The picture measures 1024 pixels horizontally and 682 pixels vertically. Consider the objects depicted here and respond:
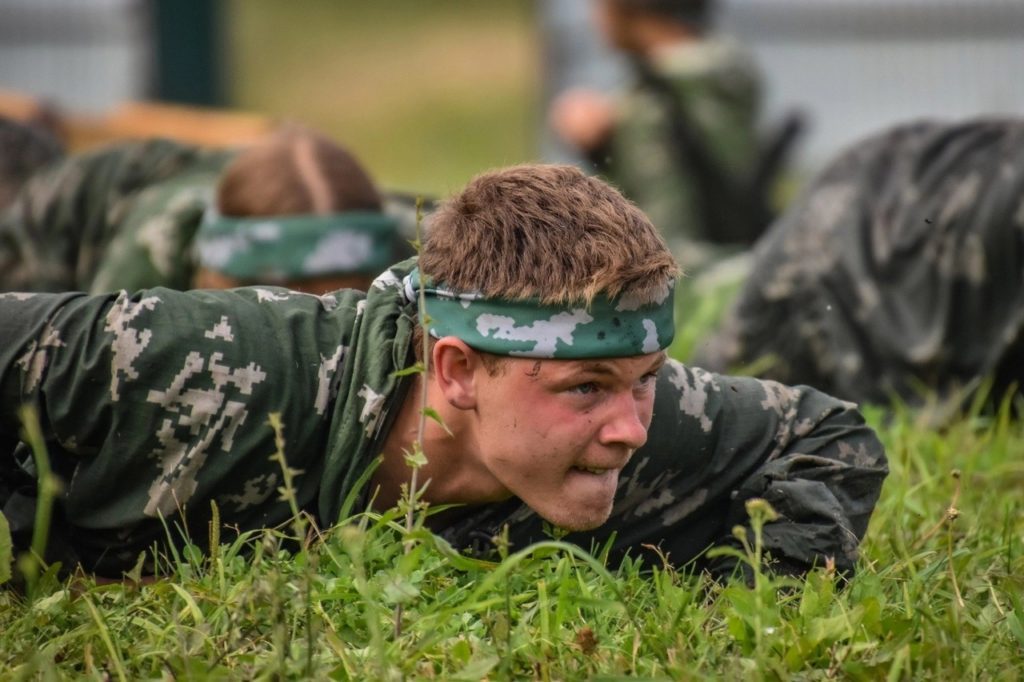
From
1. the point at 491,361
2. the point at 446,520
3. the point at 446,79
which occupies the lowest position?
the point at 446,79

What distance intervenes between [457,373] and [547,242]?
28 cm

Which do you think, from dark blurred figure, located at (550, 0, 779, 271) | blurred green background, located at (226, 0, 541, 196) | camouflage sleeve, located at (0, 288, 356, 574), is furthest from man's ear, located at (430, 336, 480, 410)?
blurred green background, located at (226, 0, 541, 196)

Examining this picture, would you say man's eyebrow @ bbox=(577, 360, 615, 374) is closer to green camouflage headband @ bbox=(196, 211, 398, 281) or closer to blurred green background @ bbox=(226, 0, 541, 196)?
green camouflage headband @ bbox=(196, 211, 398, 281)

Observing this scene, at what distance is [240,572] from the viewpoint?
276 cm

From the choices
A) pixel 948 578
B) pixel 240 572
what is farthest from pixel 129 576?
pixel 948 578

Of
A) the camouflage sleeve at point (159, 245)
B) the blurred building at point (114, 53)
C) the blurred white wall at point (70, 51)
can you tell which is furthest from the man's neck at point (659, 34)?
the blurred white wall at point (70, 51)

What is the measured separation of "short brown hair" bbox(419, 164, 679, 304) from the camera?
2.74 metres

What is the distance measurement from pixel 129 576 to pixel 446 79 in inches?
402

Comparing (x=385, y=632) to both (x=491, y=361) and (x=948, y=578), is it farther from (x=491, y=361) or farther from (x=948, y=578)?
(x=948, y=578)

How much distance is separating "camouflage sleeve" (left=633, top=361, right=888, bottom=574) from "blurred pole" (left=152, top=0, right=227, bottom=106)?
8187 mm

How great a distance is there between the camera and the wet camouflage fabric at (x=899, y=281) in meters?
4.72

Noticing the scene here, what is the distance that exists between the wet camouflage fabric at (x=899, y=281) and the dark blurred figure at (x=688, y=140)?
2380 millimetres

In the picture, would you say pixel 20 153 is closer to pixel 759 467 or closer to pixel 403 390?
pixel 403 390

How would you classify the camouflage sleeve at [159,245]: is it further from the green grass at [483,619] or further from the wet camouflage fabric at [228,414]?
the green grass at [483,619]
